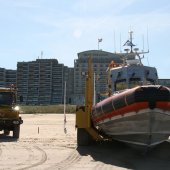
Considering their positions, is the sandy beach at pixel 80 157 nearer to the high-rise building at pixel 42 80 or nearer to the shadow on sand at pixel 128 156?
the shadow on sand at pixel 128 156

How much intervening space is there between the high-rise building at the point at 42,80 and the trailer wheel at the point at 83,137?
106 meters

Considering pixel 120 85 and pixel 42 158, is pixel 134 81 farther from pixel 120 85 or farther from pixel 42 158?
pixel 42 158

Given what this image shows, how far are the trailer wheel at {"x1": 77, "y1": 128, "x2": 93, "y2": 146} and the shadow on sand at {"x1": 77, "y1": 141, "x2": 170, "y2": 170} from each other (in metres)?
0.27

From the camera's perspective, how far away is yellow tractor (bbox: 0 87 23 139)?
20.4 meters

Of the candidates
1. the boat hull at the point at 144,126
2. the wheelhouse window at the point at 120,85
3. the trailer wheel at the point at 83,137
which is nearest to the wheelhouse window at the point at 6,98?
the trailer wheel at the point at 83,137

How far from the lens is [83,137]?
1540cm

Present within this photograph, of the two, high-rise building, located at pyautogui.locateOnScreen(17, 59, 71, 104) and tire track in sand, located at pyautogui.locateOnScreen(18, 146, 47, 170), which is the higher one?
high-rise building, located at pyautogui.locateOnScreen(17, 59, 71, 104)

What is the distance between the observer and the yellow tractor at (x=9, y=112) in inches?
803

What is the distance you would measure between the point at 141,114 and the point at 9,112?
10.8 meters

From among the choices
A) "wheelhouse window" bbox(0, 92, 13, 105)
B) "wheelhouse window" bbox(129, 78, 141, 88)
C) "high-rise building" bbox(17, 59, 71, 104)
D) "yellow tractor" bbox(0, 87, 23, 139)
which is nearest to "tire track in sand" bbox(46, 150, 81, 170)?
"wheelhouse window" bbox(129, 78, 141, 88)

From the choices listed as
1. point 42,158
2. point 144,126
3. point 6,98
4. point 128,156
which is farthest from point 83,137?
point 6,98

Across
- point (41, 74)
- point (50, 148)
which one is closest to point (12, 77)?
point (41, 74)

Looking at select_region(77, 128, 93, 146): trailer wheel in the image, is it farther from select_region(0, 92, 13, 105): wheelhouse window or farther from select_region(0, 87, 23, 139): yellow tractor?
select_region(0, 92, 13, 105): wheelhouse window

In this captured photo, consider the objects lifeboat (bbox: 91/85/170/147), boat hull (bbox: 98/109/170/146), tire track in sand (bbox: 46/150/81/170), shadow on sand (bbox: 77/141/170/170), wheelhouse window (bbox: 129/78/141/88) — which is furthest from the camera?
wheelhouse window (bbox: 129/78/141/88)
